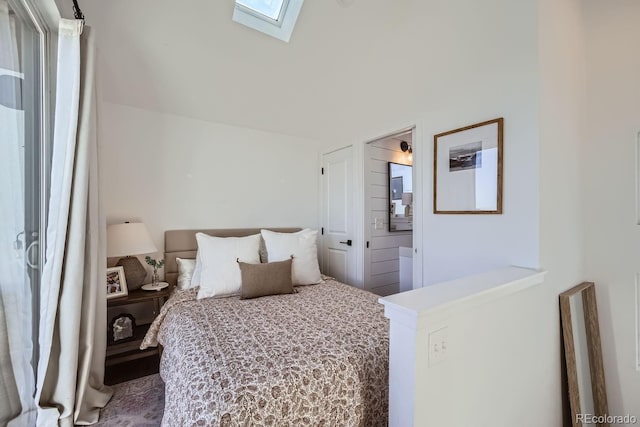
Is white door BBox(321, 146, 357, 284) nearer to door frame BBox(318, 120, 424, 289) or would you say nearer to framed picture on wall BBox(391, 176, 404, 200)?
door frame BBox(318, 120, 424, 289)

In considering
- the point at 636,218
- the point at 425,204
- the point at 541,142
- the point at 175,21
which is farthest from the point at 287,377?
the point at 636,218

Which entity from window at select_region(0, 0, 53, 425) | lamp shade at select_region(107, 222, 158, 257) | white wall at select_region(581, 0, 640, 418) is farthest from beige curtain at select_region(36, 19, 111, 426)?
white wall at select_region(581, 0, 640, 418)

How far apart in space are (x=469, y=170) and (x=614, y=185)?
0.96 m

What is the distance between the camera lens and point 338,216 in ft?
10.6

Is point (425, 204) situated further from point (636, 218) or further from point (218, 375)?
point (218, 375)

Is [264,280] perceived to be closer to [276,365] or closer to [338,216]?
[276,365]

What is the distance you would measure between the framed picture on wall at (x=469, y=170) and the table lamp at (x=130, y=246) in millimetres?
2342

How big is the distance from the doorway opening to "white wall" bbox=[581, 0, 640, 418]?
141cm

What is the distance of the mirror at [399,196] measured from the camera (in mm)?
3222

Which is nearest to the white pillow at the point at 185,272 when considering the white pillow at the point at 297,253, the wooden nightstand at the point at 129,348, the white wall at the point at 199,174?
the wooden nightstand at the point at 129,348

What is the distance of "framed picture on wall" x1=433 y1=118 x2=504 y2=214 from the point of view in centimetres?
174

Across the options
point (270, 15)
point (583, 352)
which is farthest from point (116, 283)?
point (583, 352)

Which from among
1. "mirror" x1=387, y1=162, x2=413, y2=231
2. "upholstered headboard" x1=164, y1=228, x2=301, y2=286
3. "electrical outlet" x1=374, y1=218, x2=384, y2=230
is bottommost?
"upholstered headboard" x1=164, y1=228, x2=301, y2=286

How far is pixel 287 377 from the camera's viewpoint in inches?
41.1
